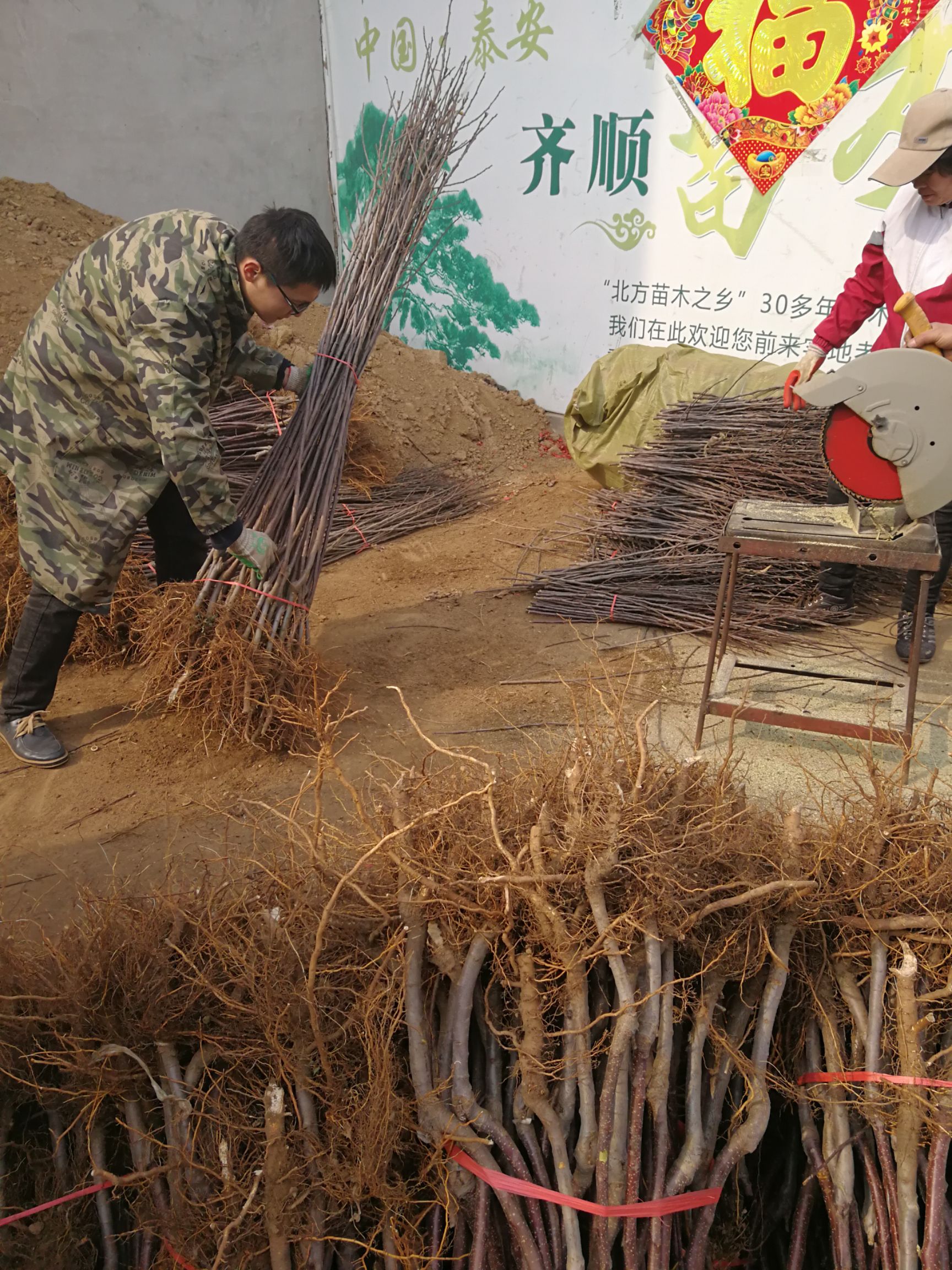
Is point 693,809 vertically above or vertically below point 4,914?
above

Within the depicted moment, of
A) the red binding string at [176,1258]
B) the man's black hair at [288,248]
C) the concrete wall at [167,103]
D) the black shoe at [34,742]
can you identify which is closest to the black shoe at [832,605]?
the man's black hair at [288,248]

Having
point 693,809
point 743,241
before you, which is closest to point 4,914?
point 693,809

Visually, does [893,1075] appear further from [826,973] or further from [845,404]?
[845,404]

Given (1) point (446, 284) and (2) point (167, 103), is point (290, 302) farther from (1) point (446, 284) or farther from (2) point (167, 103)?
(2) point (167, 103)

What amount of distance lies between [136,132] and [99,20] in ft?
2.28

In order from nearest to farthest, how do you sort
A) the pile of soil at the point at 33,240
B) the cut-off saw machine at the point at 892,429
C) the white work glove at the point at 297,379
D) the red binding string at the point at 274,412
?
the cut-off saw machine at the point at 892,429
the white work glove at the point at 297,379
the red binding string at the point at 274,412
the pile of soil at the point at 33,240

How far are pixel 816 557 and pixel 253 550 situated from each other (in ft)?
5.56

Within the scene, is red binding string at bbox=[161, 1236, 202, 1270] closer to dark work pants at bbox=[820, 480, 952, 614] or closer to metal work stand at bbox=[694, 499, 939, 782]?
metal work stand at bbox=[694, 499, 939, 782]

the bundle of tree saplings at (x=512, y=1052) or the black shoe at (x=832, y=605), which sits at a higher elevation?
the black shoe at (x=832, y=605)

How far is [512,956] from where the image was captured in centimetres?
151

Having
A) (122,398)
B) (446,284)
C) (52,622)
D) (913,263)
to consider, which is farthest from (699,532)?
(446,284)

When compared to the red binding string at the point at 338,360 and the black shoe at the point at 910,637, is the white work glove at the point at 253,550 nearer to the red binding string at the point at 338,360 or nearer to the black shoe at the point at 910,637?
the red binding string at the point at 338,360

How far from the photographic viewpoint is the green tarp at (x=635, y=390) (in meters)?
4.74

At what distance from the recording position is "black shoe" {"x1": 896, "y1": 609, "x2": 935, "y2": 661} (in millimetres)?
3459
